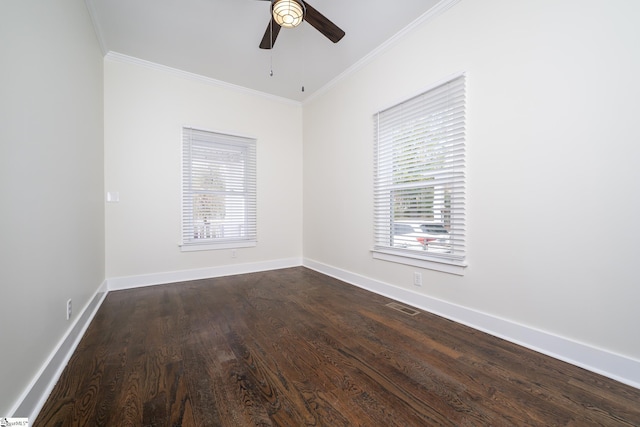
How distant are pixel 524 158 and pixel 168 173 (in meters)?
3.95

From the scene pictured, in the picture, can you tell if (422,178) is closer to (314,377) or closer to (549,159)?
(549,159)

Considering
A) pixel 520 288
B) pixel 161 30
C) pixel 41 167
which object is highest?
pixel 161 30

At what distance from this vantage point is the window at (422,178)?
2.29m

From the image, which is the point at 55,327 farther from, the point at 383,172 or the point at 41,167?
the point at 383,172

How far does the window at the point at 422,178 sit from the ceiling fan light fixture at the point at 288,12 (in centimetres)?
139

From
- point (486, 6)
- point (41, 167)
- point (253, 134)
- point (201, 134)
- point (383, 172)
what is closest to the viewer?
point (41, 167)

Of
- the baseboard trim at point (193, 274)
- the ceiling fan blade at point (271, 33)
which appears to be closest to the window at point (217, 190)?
the baseboard trim at point (193, 274)

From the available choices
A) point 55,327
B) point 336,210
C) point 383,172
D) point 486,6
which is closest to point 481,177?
point 383,172

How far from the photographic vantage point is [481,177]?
2131mm

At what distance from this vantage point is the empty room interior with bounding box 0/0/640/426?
1.31 m

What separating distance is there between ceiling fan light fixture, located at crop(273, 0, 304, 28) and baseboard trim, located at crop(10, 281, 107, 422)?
2.72m

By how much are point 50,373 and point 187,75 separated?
3.61 meters

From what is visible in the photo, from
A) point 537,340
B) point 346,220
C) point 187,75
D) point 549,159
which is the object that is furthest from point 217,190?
point 537,340

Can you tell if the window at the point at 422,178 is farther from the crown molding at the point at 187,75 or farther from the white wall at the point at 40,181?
the white wall at the point at 40,181
